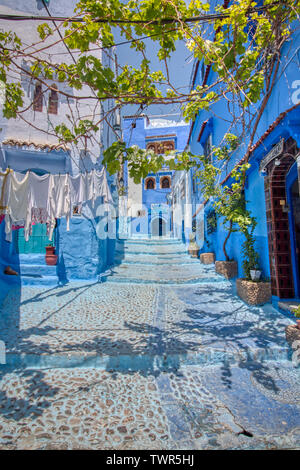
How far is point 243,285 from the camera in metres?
6.03

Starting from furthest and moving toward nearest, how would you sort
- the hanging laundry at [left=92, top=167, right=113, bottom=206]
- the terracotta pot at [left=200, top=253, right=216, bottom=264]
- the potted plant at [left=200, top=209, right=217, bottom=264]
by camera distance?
the terracotta pot at [left=200, top=253, right=216, bottom=264] < the potted plant at [left=200, top=209, right=217, bottom=264] < the hanging laundry at [left=92, top=167, right=113, bottom=206]

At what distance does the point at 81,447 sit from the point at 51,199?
20.2 ft

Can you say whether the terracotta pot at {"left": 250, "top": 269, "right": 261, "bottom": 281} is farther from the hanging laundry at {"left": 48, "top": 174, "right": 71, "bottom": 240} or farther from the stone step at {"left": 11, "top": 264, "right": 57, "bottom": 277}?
the stone step at {"left": 11, "top": 264, "right": 57, "bottom": 277}

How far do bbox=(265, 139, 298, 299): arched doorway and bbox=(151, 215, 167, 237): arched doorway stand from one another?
61.3 feet

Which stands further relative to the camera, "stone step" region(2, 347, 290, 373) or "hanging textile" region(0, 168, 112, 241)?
"hanging textile" region(0, 168, 112, 241)

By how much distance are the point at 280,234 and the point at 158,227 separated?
19.4 m

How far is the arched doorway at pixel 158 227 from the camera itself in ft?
79.4

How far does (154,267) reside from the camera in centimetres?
1098

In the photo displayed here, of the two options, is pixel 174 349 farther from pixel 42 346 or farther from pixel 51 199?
pixel 51 199

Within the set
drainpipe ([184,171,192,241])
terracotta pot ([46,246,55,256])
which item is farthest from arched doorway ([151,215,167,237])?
terracotta pot ([46,246,55,256])

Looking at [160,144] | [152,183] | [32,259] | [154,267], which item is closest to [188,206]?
[154,267]

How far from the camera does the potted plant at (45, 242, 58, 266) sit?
8.58 metres
